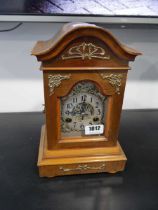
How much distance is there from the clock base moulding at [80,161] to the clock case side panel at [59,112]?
0.06ft

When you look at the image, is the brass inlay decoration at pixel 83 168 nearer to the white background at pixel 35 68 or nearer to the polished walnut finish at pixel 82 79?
the polished walnut finish at pixel 82 79

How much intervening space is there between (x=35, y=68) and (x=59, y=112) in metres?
0.37

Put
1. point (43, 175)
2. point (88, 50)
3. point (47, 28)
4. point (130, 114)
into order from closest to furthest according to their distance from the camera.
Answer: point (88, 50)
point (43, 175)
point (47, 28)
point (130, 114)

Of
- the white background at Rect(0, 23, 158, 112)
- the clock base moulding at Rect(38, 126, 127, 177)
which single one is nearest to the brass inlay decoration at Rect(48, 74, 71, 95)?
the clock base moulding at Rect(38, 126, 127, 177)

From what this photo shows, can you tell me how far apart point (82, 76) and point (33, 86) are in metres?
0.44

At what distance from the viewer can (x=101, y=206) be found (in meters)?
0.53

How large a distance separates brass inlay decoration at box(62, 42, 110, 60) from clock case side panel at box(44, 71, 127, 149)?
4 centimetres

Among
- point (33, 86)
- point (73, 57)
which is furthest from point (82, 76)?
point (33, 86)

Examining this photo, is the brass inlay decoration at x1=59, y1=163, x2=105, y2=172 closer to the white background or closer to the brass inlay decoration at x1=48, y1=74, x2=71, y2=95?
the brass inlay decoration at x1=48, y1=74, x2=71, y2=95

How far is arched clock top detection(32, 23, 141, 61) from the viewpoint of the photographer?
0.48 m

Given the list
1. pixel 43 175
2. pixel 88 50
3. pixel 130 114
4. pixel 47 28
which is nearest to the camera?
pixel 88 50

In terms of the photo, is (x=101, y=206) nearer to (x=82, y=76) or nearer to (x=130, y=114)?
(x=82, y=76)

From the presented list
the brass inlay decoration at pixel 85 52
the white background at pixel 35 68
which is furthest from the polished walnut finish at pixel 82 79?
the white background at pixel 35 68

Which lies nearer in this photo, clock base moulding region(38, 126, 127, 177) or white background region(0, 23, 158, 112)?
clock base moulding region(38, 126, 127, 177)
